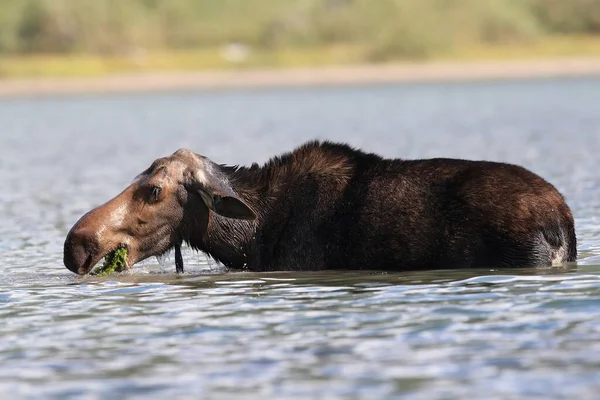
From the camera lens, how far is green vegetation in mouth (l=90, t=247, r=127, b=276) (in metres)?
13.1

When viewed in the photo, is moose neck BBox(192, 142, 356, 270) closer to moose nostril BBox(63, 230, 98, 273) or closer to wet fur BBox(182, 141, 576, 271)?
wet fur BBox(182, 141, 576, 271)

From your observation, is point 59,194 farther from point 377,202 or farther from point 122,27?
point 122,27

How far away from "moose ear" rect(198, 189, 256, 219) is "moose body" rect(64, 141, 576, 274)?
0.04 ft

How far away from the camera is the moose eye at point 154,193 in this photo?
13.1m

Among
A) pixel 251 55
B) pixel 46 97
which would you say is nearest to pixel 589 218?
pixel 46 97

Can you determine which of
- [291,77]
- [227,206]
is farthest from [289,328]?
[291,77]

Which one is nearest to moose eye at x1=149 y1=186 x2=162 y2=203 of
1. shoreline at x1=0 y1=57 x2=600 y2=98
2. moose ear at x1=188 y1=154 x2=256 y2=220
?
moose ear at x1=188 y1=154 x2=256 y2=220

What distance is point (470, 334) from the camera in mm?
9664

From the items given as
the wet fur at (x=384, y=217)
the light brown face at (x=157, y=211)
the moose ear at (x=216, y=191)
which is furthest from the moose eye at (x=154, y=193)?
the wet fur at (x=384, y=217)

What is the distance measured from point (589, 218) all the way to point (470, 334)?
7600 millimetres

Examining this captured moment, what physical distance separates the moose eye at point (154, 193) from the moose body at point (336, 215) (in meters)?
0.01

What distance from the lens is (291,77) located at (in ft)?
255

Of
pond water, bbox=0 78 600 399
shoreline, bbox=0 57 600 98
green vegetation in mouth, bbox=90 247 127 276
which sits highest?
shoreline, bbox=0 57 600 98

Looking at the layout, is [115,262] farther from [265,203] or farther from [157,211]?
[265,203]
